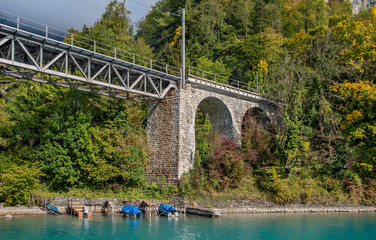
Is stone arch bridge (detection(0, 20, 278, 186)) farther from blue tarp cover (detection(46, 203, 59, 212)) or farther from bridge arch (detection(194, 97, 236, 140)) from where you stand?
blue tarp cover (detection(46, 203, 59, 212))

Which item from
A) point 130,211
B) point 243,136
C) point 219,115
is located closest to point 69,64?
point 130,211

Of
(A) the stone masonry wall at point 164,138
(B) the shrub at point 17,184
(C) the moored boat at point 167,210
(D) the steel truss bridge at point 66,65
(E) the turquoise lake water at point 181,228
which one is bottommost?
(E) the turquoise lake water at point 181,228

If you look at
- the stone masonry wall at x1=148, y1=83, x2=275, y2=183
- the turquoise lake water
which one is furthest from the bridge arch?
the turquoise lake water

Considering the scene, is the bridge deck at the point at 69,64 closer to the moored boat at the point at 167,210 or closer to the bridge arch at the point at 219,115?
the bridge arch at the point at 219,115

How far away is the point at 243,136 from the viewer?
33.3 meters

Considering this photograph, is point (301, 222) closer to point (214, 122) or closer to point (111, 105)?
point (214, 122)

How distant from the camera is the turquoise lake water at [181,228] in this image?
16.4 meters

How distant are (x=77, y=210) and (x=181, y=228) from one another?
22.7 feet

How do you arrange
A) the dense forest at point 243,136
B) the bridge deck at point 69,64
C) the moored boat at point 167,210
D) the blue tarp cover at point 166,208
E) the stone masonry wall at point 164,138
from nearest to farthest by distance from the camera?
1. the bridge deck at point 69,64
2. the moored boat at point 167,210
3. the blue tarp cover at point 166,208
4. the dense forest at point 243,136
5. the stone masonry wall at point 164,138

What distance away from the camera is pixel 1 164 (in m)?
24.0

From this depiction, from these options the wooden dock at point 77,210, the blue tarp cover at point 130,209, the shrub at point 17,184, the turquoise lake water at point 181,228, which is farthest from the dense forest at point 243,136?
the turquoise lake water at point 181,228

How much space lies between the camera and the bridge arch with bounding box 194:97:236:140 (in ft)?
103

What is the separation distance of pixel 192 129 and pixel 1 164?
42.8 feet

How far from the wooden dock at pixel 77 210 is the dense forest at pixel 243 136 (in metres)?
1.81
